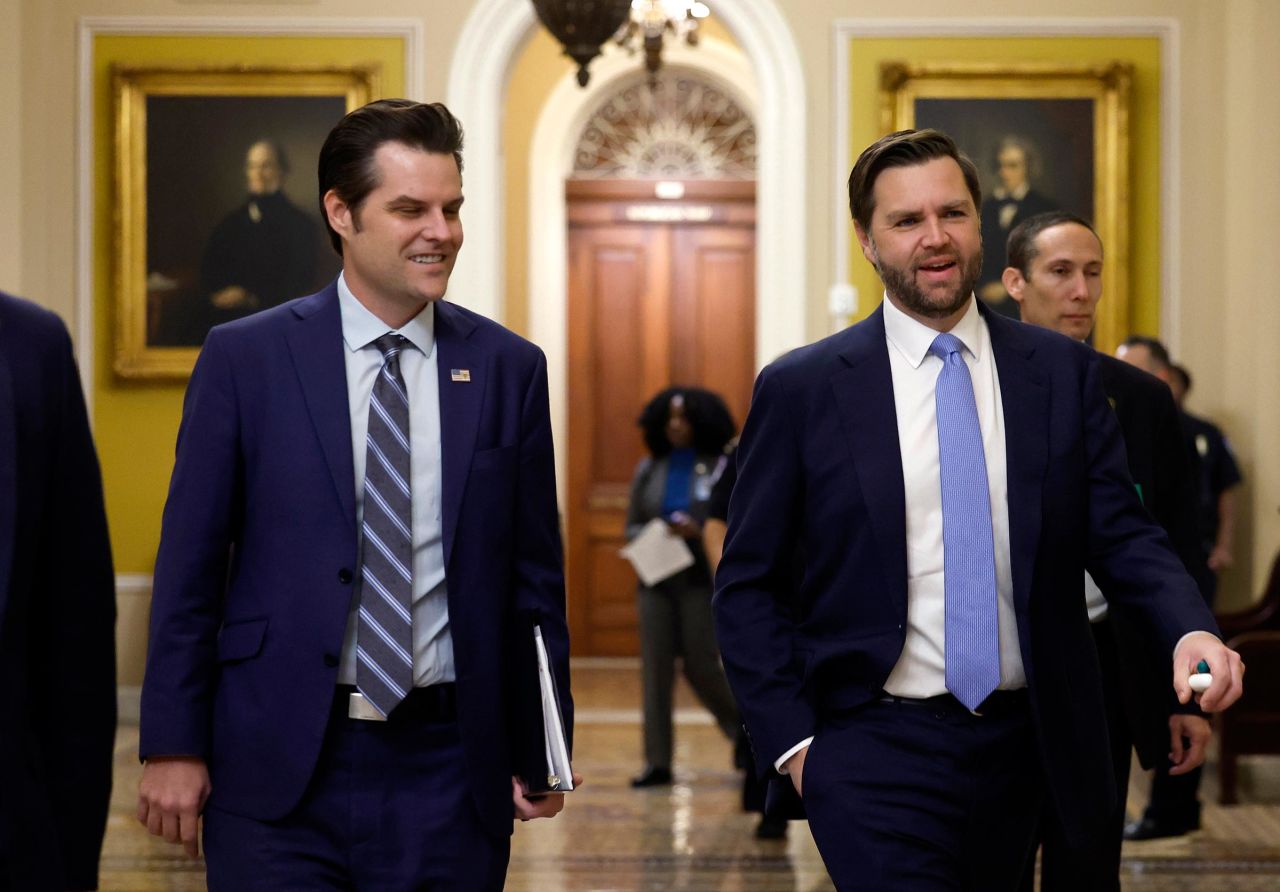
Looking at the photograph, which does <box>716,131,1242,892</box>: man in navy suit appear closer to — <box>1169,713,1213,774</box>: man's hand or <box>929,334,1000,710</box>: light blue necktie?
<box>929,334,1000,710</box>: light blue necktie

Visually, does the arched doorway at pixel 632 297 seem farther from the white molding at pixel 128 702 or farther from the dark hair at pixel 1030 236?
the dark hair at pixel 1030 236

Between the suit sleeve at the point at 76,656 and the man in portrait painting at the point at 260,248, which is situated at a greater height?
the man in portrait painting at the point at 260,248

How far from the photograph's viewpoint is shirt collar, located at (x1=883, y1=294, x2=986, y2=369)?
9.50ft

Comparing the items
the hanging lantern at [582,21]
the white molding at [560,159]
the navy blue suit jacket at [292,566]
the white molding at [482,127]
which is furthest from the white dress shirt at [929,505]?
the white molding at [560,159]

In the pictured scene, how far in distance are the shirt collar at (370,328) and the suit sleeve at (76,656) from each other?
775 millimetres

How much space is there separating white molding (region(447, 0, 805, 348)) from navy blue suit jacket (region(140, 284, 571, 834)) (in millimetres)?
6549

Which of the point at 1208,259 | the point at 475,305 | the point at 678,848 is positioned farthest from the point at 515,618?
the point at 1208,259

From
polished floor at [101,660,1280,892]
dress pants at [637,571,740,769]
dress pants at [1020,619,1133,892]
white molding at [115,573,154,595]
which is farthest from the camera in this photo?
white molding at [115,573,154,595]

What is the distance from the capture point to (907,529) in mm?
2781

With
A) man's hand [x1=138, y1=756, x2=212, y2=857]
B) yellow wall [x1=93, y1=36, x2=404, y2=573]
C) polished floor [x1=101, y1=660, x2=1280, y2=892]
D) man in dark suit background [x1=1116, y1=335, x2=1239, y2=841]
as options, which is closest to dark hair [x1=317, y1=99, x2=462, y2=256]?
man's hand [x1=138, y1=756, x2=212, y2=857]

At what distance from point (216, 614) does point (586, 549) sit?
32.5 feet

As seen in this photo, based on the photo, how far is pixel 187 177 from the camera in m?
9.36

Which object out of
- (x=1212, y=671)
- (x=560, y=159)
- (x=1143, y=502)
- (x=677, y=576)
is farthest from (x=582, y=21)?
(x=560, y=159)

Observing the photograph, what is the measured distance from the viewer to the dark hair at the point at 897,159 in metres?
2.90
